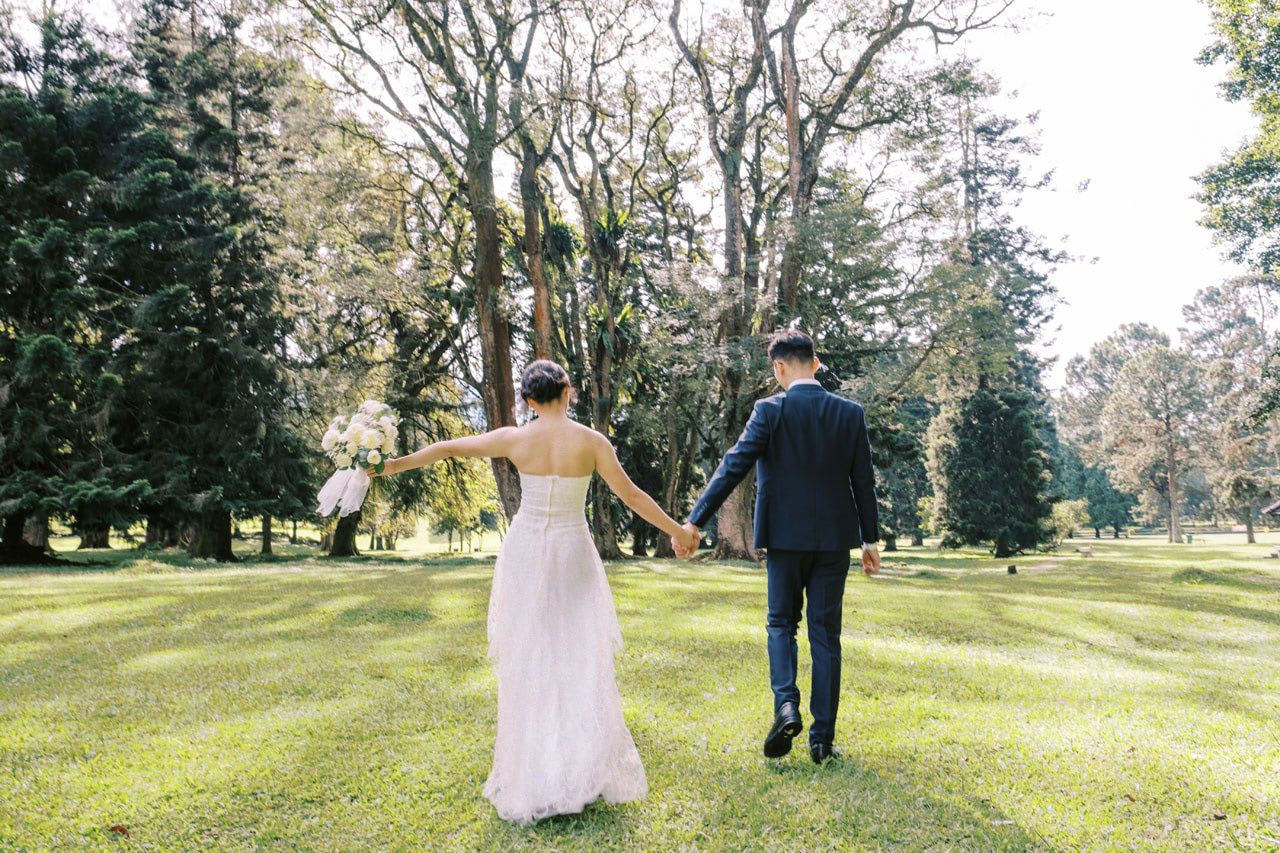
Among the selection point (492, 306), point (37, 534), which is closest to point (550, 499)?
point (492, 306)

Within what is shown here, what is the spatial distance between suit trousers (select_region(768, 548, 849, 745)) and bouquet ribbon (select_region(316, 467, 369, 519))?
98.7 inches

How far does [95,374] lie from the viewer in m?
19.6

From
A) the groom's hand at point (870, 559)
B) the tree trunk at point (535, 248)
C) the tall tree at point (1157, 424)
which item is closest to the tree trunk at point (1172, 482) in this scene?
the tall tree at point (1157, 424)

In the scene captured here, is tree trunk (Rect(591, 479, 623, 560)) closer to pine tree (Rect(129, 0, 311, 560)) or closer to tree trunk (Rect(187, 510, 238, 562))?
pine tree (Rect(129, 0, 311, 560))

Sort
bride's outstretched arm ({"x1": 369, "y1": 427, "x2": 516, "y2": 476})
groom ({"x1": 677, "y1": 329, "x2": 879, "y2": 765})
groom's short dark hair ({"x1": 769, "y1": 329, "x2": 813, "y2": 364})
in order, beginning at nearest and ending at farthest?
bride's outstretched arm ({"x1": 369, "y1": 427, "x2": 516, "y2": 476}) → groom ({"x1": 677, "y1": 329, "x2": 879, "y2": 765}) → groom's short dark hair ({"x1": 769, "y1": 329, "x2": 813, "y2": 364})

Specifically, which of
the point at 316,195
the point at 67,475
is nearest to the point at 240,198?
the point at 316,195

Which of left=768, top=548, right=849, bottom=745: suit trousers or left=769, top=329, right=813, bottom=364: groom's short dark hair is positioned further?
left=769, top=329, right=813, bottom=364: groom's short dark hair

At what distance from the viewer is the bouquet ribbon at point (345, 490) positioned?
459 centimetres

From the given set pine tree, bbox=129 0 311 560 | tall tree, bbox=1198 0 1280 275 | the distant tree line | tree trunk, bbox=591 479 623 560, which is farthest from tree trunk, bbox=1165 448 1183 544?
pine tree, bbox=129 0 311 560

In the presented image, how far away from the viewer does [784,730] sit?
13.8 feet

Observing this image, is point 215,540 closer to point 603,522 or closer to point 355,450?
point 603,522

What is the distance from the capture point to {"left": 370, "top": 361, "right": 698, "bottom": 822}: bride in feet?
12.6

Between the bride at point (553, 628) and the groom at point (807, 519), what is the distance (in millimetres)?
665

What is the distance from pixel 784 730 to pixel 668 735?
1024 millimetres
